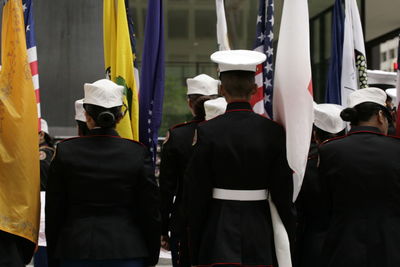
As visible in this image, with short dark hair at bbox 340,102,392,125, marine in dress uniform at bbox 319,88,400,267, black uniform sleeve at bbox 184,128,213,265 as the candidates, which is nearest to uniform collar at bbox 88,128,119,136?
black uniform sleeve at bbox 184,128,213,265

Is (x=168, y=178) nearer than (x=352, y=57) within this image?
Yes

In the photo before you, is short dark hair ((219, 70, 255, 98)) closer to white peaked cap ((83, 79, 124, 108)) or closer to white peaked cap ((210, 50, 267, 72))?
white peaked cap ((210, 50, 267, 72))

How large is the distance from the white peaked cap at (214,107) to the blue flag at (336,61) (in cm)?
287

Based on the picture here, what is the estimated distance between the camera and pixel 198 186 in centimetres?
455

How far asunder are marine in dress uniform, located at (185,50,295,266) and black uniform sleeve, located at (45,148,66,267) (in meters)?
0.91

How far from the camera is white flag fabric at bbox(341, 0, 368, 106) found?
8.20 m

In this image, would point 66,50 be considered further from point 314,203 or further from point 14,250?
point 14,250

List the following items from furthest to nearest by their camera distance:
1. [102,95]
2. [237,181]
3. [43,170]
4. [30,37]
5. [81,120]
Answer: [43,170] → [30,37] → [81,120] → [102,95] → [237,181]

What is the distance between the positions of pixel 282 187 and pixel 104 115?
1264 millimetres

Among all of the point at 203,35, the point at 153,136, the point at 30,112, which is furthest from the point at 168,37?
the point at 30,112

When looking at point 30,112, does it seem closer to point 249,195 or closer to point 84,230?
point 84,230

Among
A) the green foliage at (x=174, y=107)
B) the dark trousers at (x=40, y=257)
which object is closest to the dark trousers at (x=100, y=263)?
the dark trousers at (x=40, y=257)

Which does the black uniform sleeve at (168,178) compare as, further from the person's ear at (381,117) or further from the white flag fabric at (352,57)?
the white flag fabric at (352,57)

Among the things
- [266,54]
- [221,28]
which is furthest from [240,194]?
[221,28]
